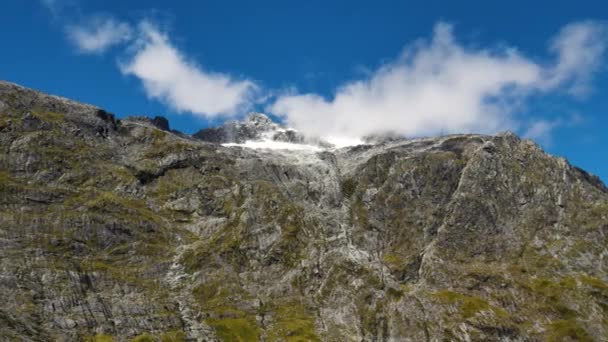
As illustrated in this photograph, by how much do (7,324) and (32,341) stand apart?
990 centimetres

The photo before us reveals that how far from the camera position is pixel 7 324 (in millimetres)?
199875

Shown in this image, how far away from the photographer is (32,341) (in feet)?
655
